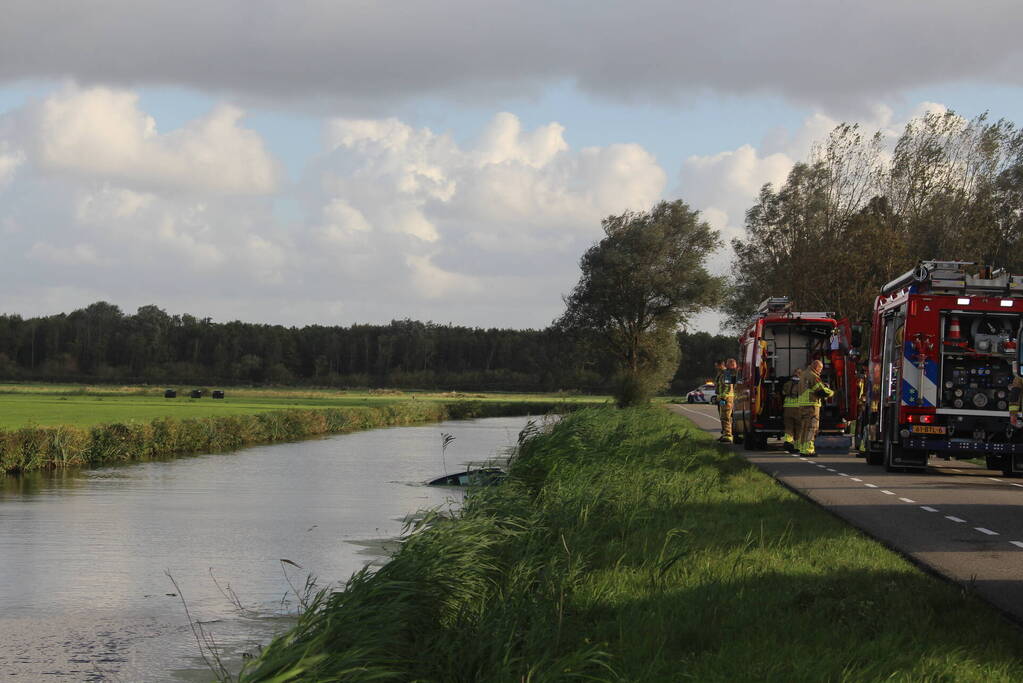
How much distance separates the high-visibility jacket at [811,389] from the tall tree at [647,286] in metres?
47.5

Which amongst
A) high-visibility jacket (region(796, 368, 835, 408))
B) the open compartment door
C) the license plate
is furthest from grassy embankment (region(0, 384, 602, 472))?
the license plate

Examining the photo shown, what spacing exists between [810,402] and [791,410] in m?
1.22

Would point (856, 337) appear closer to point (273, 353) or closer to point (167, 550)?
point (167, 550)

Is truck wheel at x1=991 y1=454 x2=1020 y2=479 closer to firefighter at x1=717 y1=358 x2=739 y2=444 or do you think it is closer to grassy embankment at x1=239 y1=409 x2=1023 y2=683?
firefighter at x1=717 y1=358 x2=739 y2=444

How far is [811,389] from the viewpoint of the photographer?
86.7ft

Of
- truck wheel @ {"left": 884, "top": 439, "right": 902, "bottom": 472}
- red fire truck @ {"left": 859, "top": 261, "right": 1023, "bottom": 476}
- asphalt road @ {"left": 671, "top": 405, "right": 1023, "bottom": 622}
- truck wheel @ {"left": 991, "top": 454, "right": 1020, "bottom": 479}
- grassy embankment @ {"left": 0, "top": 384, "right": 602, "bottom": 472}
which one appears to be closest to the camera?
asphalt road @ {"left": 671, "top": 405, "right": 1023, "bottom": 622}

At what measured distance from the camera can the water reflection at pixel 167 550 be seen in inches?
480

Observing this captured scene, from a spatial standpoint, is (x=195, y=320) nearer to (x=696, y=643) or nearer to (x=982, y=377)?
(x=982, y=377)

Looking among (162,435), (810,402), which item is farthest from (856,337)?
(162,435)

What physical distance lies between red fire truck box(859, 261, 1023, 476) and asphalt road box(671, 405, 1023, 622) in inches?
29.3

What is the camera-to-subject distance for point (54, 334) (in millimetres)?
176625

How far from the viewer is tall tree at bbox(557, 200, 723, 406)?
75.8 metres

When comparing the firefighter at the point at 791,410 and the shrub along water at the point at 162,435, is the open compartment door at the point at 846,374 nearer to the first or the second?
the firefighter at the point at 791,410

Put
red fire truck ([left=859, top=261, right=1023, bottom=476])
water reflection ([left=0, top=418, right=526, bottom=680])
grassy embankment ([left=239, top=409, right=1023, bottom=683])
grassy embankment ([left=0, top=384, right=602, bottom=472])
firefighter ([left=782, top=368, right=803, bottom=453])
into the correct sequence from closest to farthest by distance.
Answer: grassy embankment ([left=239, top=409, right=1023, bottom=683]) → water reflection ([left=0, top=418, right=526, bottom=680]) → red fire truck ([left=859, top=261, right=1023, bottom=476]) → firefighter ([left=782, top=368, right=803, bottom=453]) → grassy embankment ([left=0, top=384, right=602, bottom=472])
